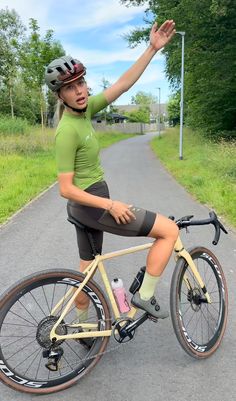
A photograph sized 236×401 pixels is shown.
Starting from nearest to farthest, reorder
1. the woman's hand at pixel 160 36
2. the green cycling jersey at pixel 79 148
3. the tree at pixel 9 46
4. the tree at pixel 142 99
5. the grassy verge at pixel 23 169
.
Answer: the green cycling jersey at pixel 79 148, the woman's hand at pixel 160 36, the grassy verge at pixel 23 169, the tree at pixel 9 46, the tree at pixel 142 99

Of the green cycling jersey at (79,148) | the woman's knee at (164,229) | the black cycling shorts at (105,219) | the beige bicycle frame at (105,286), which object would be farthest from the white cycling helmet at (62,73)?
the beige bicycle frame at (105,286)

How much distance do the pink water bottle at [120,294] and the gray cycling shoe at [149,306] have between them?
0.21ft

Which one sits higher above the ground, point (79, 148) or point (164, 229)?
point (79, 148)

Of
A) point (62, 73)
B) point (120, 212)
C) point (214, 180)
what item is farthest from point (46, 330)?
point (214, 180)

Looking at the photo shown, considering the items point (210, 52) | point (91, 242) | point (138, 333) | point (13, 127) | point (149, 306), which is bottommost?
point (138, 333)

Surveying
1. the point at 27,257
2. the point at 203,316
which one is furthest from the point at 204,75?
the point at 203,316

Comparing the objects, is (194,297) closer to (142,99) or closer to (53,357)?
(53,357)

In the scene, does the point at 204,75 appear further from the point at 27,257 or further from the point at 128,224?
the point at 128,224

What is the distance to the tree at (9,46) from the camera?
121 ft

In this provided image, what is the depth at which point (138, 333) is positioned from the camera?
12.1 feet

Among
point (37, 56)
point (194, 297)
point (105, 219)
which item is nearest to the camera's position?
point (105, 219)

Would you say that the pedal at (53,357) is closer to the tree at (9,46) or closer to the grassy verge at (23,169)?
the grassy verge at (23,169)

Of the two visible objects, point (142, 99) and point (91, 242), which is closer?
point (91, 242)

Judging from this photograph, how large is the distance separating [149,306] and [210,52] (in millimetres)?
20104
